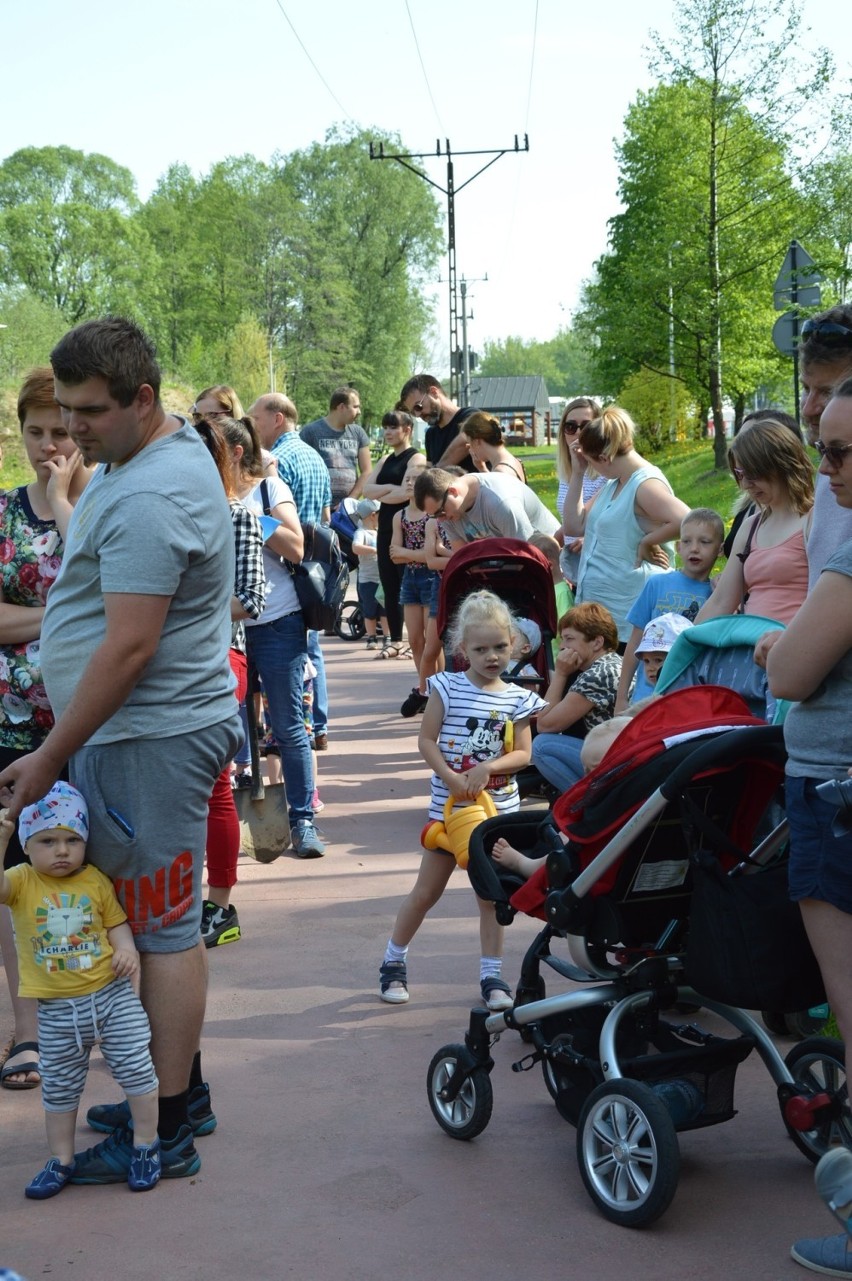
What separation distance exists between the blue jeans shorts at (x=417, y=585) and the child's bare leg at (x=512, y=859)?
6278mm

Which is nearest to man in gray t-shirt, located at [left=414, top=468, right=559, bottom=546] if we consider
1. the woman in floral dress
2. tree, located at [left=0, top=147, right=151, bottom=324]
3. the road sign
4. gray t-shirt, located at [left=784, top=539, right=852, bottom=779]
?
the woman in floral dress

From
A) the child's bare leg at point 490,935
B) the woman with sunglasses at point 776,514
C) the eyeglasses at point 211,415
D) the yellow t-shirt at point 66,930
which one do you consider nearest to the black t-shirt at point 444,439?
the eyeglasses at point 211,415

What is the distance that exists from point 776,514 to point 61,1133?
308 cm

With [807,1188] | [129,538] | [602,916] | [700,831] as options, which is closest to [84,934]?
[129,538]

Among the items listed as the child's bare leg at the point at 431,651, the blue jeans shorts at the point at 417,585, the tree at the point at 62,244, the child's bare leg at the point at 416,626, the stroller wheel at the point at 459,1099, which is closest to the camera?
the stroller wheel at the point at 459,1099

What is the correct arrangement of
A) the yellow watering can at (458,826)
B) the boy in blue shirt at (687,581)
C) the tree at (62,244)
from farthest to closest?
the tree at (62,244), the boy in blue shirt at (687,581), the yellow watering can at (458,826)

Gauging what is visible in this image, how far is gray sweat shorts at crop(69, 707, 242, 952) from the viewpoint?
3.77 metres

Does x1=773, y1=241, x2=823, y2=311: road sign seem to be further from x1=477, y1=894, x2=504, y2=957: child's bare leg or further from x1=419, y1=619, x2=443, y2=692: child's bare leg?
x1=477, y1=894, x2=504, y2=957: child's bare leg

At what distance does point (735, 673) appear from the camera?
457cm

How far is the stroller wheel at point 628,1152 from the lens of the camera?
11.3 feet

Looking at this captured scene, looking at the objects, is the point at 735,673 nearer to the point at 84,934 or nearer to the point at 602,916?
the point at 602,916

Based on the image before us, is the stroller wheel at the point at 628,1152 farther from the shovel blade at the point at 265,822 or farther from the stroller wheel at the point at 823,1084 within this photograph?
the shovel blade at the point at 265,822

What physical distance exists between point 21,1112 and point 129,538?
192 centimetres

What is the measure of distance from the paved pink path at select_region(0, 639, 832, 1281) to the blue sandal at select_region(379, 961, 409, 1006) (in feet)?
0.15
